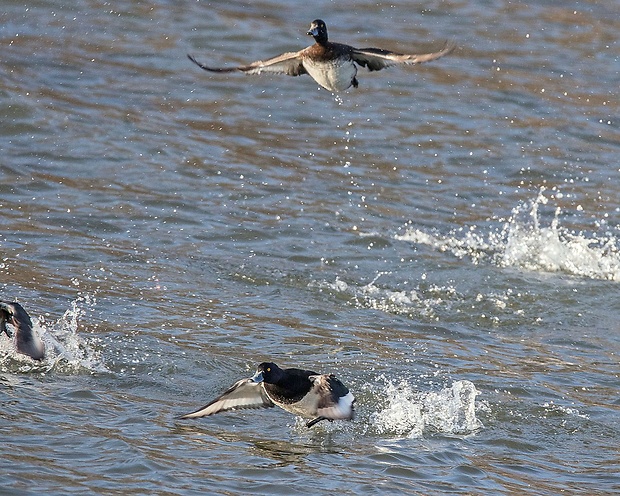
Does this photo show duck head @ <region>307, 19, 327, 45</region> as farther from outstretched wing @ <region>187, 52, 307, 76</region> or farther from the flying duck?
the flying duck

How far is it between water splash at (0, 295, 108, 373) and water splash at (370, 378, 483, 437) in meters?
1.81

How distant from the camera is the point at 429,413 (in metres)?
7.05

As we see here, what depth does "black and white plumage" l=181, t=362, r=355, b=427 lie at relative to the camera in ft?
21.6

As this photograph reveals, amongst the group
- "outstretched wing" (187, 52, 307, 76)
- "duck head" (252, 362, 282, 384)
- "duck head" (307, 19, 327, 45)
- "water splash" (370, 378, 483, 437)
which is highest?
"duck head" (307, 19, 327, 45)

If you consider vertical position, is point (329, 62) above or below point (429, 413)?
above

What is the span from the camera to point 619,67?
680 inches

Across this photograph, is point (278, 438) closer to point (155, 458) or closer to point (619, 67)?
point (155, 458)

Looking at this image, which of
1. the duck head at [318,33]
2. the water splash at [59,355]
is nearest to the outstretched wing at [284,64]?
the duck head at [318,33]

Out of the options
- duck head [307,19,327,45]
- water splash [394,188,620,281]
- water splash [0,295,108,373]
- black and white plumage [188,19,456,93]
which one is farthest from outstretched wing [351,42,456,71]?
water splash [394,188,620,281]

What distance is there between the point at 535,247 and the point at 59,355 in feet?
16.1

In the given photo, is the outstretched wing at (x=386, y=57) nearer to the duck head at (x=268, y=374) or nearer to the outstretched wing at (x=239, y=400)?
the duck head at (x=268, y=374)

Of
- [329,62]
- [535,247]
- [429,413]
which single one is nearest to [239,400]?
[429,413]

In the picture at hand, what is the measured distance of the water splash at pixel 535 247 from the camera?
1030cm

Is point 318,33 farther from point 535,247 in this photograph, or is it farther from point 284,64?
point 535,247
